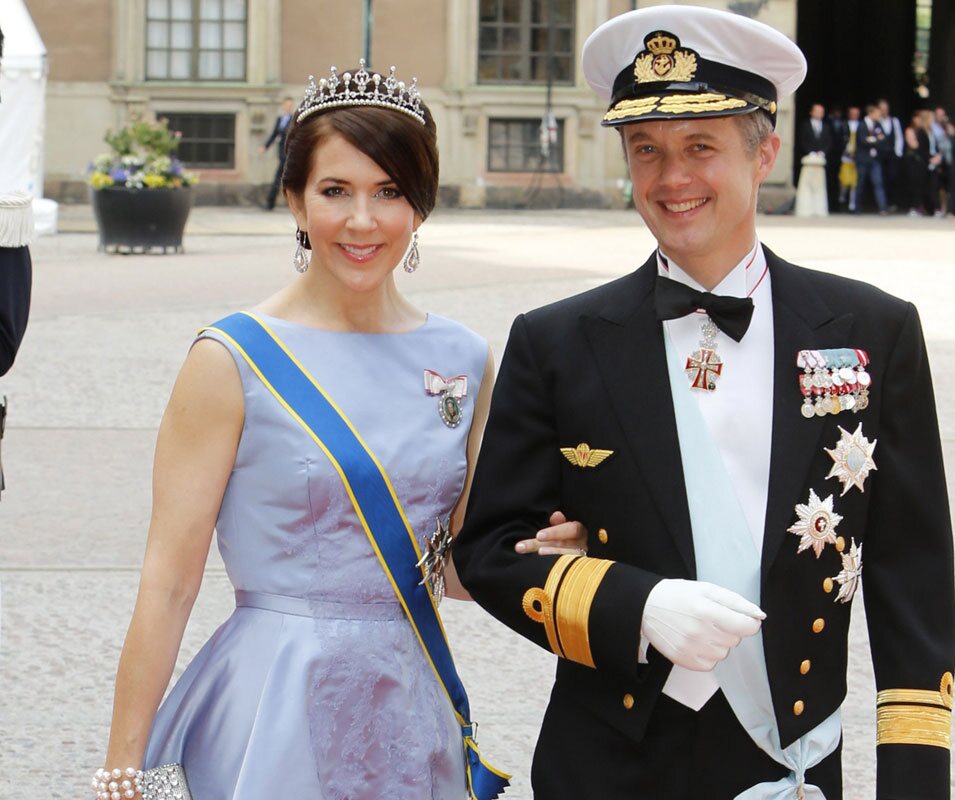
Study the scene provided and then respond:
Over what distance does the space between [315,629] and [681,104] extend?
3.37 ft

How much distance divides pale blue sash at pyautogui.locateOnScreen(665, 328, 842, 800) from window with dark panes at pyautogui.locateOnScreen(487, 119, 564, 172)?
25.0 m

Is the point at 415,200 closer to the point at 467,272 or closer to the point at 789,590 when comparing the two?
the point at 789,590

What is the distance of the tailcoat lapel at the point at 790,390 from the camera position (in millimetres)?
2402

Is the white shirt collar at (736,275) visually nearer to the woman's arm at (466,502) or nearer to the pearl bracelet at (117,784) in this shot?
the woman's arm at (466,502)

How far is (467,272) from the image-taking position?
15266mm

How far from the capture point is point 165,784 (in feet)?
8.80

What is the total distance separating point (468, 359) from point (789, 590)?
79cm

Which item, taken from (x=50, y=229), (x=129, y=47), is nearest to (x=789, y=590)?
(x=50, y=229)

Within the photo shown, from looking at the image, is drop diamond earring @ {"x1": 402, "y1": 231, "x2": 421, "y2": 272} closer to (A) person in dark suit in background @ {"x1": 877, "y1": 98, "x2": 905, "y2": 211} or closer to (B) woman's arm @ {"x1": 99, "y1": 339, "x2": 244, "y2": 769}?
(B) woman's arm @ {"x1": 99, "y1": 339, "x2": 244, "y2": 769}

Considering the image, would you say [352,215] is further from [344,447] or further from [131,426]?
[131,426]

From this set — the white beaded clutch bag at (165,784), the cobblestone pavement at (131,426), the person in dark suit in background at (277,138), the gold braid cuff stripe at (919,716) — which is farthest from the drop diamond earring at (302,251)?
the person in dark suit in background at (277,138)

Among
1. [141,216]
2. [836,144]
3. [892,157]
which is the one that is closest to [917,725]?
[141,216]

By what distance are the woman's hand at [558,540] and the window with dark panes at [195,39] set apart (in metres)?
25.1

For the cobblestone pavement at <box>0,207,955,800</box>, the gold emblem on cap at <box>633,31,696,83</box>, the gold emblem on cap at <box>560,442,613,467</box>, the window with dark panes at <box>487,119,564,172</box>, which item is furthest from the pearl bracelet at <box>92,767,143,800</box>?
the window with dark panes at <box>487,119,564,172</box>
